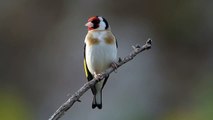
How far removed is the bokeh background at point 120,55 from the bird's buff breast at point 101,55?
7.48 feet

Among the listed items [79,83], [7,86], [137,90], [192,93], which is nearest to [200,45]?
[192,93]

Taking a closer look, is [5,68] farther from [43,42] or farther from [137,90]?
[137,90]

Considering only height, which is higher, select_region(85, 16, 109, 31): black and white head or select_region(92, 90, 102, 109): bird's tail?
select_region(85, 16, 109, 31): black and white head

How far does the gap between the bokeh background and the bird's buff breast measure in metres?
2.28

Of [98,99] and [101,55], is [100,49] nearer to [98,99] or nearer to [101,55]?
[101,55]

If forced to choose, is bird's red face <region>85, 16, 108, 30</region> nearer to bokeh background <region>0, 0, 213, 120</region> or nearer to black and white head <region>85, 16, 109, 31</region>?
black and white head <region>85, 16, 109, 31</region>

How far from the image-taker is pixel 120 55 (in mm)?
5801

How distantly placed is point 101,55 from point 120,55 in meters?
2.51

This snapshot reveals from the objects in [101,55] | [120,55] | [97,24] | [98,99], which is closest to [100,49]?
[101,55]

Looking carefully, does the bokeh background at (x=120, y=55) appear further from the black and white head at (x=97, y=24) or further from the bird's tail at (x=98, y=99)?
the black and white head at (x=97, y=24)

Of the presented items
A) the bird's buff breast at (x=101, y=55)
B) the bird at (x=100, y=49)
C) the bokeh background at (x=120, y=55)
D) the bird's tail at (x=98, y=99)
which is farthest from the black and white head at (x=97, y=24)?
the bokeh background at (x=120, y=55)

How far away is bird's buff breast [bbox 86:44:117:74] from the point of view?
10.8ft

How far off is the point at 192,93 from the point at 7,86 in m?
1.97

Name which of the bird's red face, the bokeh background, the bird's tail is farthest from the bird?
the bokeh background
